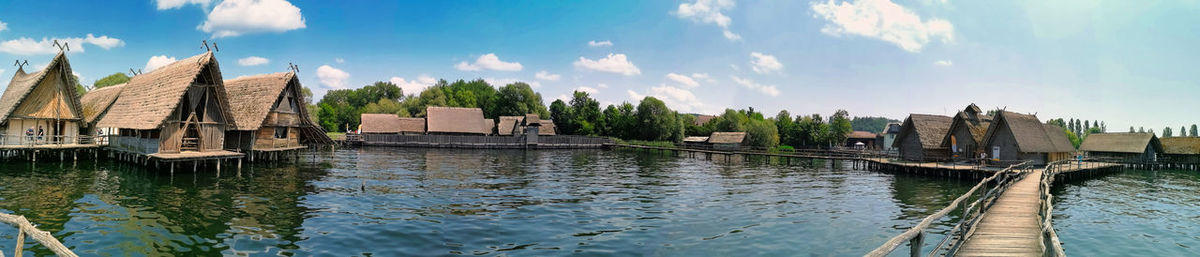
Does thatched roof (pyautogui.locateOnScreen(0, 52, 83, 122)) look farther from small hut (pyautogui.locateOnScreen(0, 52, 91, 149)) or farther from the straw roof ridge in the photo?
the straw roof ridge

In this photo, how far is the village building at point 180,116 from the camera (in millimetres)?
28516

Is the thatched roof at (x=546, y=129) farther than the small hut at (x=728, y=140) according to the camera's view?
Yes

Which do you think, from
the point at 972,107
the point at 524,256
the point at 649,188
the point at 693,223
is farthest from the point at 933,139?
the point at 524,256

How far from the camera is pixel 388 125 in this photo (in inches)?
3004

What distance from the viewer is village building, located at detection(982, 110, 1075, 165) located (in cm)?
4038

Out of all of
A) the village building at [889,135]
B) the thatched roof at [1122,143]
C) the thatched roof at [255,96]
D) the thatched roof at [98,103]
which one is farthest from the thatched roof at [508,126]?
the thatched roof at [1122,143]

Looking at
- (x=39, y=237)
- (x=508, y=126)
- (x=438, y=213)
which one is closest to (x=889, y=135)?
(x=508, y=126)

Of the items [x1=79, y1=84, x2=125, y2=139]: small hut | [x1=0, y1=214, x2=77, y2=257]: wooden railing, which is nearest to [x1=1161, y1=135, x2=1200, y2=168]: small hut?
[x1=0, y1=214, x2=77, y2=257]: wooden railing

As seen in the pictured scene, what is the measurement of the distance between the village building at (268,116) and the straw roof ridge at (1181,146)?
78.2 meters

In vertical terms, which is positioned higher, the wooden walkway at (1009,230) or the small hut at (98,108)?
the small hut at (98,108)

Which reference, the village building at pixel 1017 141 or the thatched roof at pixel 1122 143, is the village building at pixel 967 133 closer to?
the village building at pixel 1017 141

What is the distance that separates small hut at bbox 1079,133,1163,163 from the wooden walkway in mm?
51131

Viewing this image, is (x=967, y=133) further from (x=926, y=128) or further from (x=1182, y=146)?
(x=1182, y=146)

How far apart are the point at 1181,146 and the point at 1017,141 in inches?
1446
